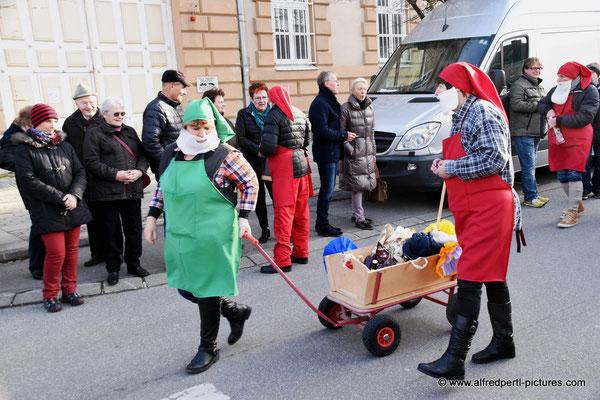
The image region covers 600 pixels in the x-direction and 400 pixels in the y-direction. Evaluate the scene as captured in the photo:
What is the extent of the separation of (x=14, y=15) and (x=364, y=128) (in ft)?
26.3

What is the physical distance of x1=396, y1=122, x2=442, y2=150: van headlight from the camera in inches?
292

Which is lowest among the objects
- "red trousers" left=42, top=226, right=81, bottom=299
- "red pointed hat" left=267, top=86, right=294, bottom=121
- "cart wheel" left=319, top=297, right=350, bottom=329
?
"cart wheel" left=319, top=297, right=350, bottom=329

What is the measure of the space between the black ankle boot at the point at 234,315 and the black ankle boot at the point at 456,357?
1.28 metres

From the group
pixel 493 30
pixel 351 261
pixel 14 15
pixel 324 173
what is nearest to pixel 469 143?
pixel 351 261

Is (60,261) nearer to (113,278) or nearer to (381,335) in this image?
(113,278)

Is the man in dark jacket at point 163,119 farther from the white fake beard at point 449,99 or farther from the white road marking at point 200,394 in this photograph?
the white fake beard at point 449,99

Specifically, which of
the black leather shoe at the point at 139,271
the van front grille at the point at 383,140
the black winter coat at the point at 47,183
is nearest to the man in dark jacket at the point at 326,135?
the van front grille at the point at 383,140

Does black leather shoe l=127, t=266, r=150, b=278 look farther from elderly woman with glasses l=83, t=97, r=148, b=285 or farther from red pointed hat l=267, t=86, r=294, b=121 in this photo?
red pointed hat l=267, t=86, r=294, b=121

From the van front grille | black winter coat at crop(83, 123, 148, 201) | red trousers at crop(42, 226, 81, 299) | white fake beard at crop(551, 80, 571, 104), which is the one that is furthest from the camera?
the van front grille

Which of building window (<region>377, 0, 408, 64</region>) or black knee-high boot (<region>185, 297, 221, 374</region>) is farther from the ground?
building window (<region>377, 0, 408, 64</region>)

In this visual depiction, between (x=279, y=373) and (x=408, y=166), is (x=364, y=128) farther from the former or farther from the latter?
(x=279, y=373)

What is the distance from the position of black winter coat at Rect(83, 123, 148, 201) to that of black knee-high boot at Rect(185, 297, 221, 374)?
223 cm

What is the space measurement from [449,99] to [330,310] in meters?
1.74

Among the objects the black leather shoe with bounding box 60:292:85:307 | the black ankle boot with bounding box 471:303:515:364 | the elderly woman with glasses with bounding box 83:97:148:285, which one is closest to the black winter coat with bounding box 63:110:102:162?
the elderly woman with glasses with bounding box 83:97:148:285
